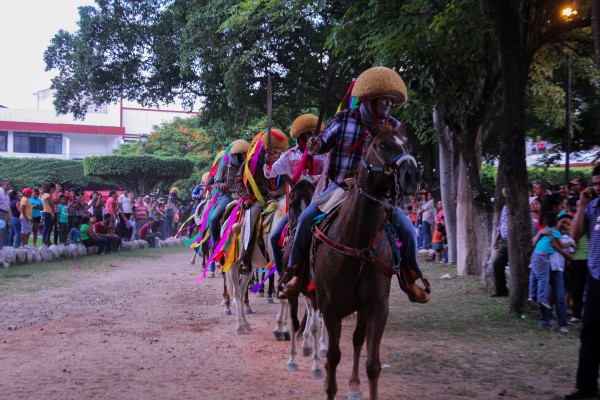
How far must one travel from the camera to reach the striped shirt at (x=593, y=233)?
627 centimetres

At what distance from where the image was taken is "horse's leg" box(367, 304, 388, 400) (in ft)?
18.4

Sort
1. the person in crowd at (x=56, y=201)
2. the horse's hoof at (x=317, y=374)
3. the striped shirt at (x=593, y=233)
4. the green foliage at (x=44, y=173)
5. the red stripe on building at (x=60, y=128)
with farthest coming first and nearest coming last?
Result: the red stripe on building at (x=60, y=128) < the green foliage at (x=44, y=173) < the person in crowd at (x=56, y=201) < the horse's hoof at (x=317, y=374) < the striped shirt at (x=593, y=233)

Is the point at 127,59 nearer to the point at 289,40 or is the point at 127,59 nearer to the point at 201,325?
the point at 289,40

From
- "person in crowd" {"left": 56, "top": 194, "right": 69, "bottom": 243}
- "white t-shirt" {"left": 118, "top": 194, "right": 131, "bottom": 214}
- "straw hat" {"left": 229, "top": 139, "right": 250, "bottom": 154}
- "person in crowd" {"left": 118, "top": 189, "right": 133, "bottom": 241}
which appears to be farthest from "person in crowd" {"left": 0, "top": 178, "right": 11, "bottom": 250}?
"straw hat" {"left": 229, "top": 139, "right": 250, "bottom": 154}

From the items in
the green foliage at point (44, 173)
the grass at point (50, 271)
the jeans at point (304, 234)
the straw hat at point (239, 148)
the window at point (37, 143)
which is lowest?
the grass at point (50, 271)

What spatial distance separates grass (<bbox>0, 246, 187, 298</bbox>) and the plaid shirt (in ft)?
28.9

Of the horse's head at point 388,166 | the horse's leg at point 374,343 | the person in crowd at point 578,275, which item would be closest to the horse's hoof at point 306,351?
the horse's leg at point 374,343

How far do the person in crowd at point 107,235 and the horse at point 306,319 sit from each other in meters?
16.1

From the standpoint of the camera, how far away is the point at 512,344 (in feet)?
28.6

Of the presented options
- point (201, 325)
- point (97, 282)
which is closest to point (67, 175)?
point (97, 282)

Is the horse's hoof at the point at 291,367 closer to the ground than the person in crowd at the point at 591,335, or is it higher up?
closer to the ground

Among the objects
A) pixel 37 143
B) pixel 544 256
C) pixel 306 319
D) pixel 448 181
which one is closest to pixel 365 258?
pixel 306 319

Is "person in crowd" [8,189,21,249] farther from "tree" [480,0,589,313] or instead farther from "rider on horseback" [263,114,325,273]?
"tree" [480,0,589,313]

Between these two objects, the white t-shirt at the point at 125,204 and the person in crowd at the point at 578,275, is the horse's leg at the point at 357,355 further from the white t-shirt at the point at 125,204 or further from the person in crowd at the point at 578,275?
the white t-shirt at the point at 125,204
